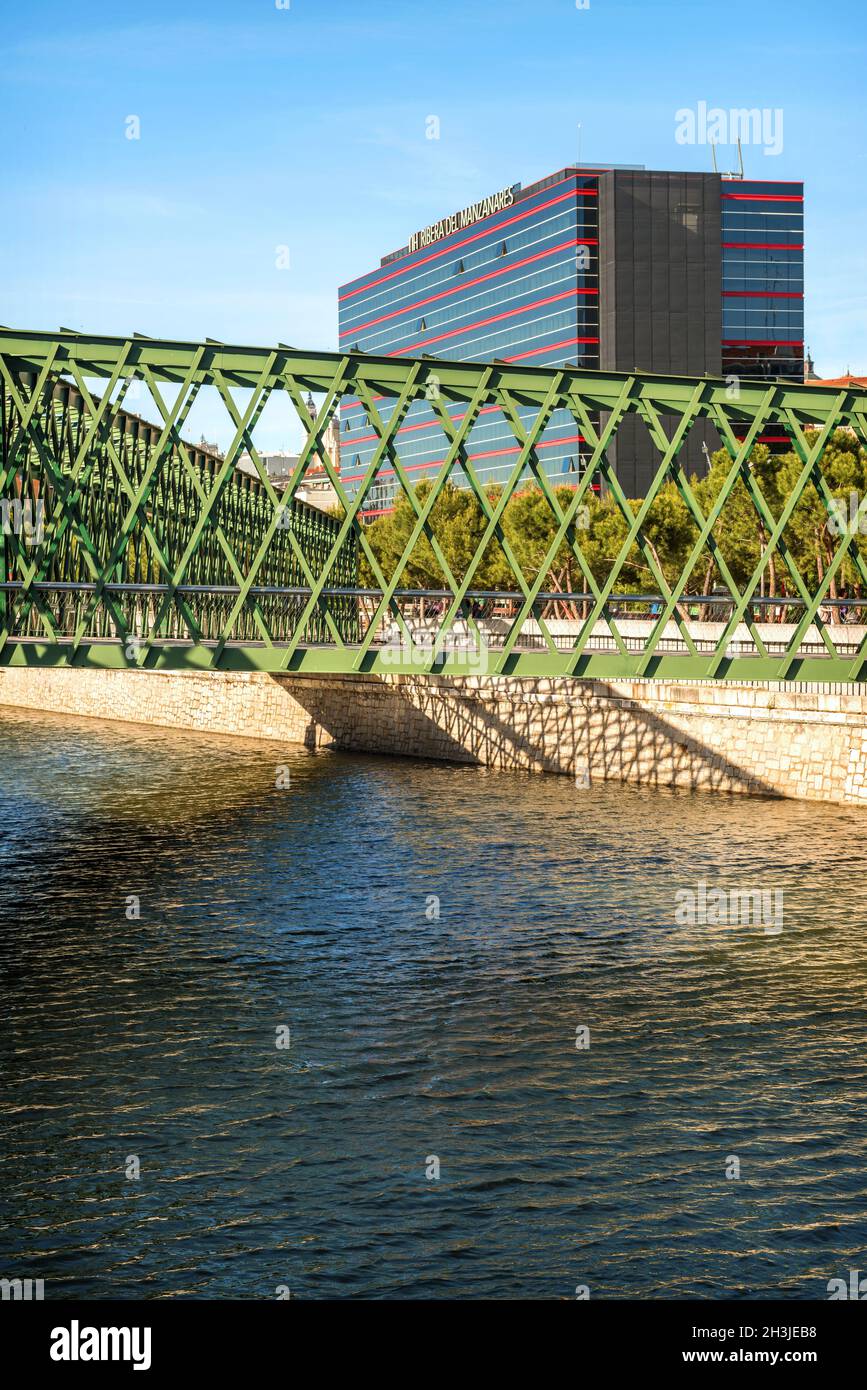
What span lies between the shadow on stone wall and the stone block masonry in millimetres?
42

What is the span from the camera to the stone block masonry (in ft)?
133

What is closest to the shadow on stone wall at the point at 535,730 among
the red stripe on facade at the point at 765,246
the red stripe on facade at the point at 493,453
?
the red stripe on facade at the point at 493,453

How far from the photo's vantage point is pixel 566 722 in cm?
4794

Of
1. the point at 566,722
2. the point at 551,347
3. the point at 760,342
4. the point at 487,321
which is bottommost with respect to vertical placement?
the point at 566,722

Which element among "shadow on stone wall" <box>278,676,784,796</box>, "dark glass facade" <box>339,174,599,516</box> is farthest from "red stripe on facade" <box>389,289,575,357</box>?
"shadow on stone wall" <box>278,676,784,796</box>

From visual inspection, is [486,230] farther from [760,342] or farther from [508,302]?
[760,342]

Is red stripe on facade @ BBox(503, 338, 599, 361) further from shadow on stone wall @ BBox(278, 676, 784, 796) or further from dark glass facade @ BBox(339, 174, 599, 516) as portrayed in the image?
shadow on stone wall @ BBox(278, 676, 784, 796)

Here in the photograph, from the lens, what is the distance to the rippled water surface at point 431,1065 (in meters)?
13.5

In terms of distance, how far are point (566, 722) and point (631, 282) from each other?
117 meters

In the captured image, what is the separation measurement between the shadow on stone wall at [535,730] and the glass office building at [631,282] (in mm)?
94939

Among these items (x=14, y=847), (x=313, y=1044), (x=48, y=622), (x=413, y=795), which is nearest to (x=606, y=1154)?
(x=313, y=1044)

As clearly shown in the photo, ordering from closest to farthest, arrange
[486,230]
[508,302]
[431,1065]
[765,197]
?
[431,1065], [765,197], [508,302], [486,230]

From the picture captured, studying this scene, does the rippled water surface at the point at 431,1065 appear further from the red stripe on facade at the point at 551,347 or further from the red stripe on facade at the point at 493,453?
the red stripe on facade at the point at 551,347

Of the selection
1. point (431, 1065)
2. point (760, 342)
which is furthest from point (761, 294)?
point (431, 1065)
